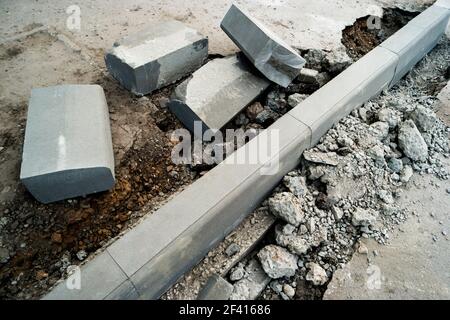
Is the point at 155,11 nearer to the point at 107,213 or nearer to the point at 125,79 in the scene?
the point at 125,79

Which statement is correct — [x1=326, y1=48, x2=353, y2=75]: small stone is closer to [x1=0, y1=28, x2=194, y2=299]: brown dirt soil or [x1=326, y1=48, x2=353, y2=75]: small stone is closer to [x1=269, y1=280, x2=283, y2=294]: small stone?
[x1=0, y1=28, x2=194, y2=299]: brown dirt soil

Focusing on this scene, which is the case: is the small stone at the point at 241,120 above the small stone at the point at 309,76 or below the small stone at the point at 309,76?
below

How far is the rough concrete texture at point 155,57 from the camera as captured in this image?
3.33 metres

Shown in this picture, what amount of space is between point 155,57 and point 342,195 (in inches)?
87.0

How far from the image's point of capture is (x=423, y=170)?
3.36 metres

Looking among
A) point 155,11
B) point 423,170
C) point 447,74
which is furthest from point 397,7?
point 155,11

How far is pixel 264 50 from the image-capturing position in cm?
335

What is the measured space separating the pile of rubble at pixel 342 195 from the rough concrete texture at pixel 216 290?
4.2 inches

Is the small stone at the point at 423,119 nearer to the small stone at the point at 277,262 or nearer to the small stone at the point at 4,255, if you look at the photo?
the small stone at the point at 277,262

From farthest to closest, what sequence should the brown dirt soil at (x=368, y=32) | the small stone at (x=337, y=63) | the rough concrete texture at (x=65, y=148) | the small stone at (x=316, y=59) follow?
the brown dirt soil at (x=368, y=32) < the small stone at (x=316, y=59) < the small stone at (x=337, y=63) < the rough concrete texture at (x=65, y=148)

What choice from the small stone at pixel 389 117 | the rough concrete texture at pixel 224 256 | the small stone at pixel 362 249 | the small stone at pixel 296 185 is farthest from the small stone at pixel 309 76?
the small stone at pixel 362 249

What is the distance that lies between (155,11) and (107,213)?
10.9 ft

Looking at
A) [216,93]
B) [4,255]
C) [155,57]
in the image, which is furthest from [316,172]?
[4,255]

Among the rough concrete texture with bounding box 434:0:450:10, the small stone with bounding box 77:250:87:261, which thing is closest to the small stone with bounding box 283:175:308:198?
the small stone with bounding box 77:250:87:261
